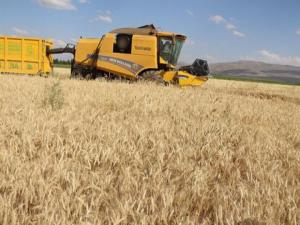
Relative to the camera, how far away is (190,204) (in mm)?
2947

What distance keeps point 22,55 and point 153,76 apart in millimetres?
6868

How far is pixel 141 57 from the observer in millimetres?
17297

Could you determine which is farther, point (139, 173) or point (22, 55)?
point (22, 55)

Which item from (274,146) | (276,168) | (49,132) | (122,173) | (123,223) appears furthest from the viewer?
(274,146)

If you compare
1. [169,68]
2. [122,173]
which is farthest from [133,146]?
[169,68]

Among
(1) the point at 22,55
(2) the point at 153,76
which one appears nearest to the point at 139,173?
(2) the point at 153,76

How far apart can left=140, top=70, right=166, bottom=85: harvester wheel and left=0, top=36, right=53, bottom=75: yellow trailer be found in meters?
5.78

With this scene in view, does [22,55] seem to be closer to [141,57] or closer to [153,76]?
[141,57]

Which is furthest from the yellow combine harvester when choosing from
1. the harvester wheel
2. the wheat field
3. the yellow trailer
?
the wheat field

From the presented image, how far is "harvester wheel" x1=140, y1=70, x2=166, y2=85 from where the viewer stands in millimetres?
17000

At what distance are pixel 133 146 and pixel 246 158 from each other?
1158mm

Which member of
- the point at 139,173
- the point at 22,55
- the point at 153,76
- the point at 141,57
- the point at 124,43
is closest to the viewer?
the point at 139,173

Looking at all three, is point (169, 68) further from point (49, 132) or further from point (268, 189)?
point (268, 189)

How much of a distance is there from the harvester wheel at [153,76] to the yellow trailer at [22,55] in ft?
19.0
